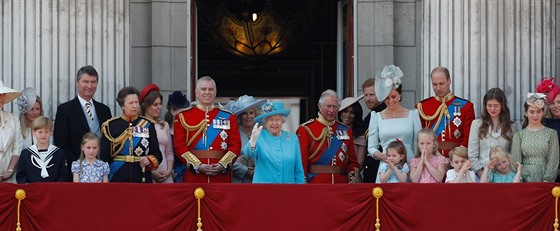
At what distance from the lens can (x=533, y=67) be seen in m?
17.6

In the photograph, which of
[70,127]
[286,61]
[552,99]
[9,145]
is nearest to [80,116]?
[70,127]

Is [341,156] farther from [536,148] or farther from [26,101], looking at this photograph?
[26,101]

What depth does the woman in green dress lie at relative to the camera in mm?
15648

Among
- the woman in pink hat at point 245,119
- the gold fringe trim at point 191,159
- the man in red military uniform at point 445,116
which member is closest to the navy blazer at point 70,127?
the gold fringe trim at point 191,159

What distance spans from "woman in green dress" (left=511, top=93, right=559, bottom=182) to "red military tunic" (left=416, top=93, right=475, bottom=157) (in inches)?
30.3

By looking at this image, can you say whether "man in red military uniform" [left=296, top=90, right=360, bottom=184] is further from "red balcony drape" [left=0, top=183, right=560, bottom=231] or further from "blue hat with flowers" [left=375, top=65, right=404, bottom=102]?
"red balcony drape" [left=0, top=183, right=560, bottom=231]

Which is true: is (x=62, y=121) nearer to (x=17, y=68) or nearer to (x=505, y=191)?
(x=17, y=68)

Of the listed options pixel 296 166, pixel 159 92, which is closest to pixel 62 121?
pixel 159 92

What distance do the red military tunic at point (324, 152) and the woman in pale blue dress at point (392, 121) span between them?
399mm

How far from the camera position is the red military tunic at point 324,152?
53.7 feet

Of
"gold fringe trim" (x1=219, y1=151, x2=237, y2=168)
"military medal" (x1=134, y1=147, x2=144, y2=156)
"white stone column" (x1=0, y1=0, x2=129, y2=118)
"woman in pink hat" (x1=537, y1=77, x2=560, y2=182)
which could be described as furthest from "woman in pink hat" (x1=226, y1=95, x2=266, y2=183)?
"woman in pink hat" (x1=537, y1=77, x2=560, y2=182)

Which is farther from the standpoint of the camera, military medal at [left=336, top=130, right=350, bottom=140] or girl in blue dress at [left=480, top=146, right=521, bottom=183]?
military medal at [left=336, top=130, right=350, bottom=140]

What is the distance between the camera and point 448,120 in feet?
53.8

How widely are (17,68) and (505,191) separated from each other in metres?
5.92
